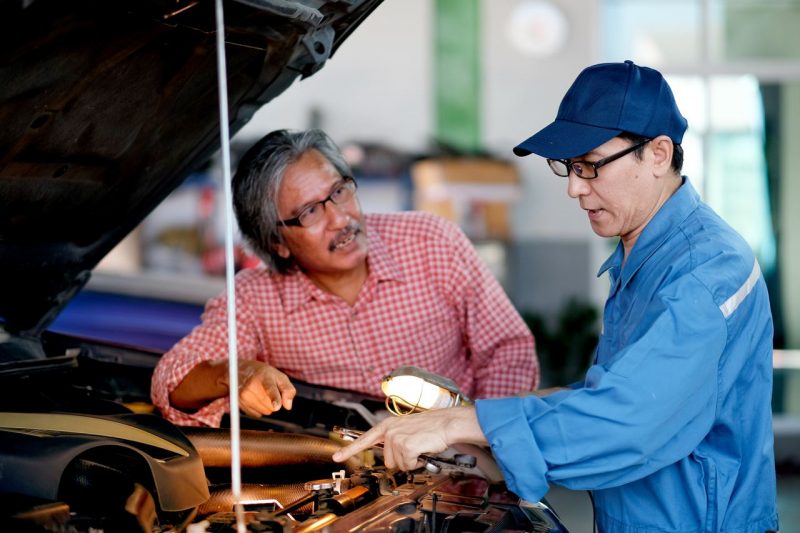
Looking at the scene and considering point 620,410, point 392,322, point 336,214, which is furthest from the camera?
point 392,322

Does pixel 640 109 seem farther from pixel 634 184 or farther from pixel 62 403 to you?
pixel 62 403

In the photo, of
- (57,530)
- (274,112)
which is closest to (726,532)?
(57,530)

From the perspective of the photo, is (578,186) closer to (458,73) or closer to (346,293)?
(346,293)

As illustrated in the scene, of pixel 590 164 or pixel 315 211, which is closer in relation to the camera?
pixel 590 164

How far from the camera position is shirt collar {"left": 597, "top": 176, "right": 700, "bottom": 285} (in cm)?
174

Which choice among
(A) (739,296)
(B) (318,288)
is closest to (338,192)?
(B) (318,288)

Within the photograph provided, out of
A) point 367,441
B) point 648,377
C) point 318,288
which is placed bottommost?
point 367,441

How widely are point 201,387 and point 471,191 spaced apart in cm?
454

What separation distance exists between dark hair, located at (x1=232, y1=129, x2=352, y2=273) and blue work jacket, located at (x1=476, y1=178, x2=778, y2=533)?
3.56 ft

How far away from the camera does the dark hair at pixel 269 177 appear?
2.56 metres

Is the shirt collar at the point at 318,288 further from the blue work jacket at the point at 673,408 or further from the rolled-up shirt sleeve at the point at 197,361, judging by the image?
the blue work jacket at the point at 673,408

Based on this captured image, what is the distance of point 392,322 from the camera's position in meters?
2.67

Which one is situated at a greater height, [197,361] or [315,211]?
[315,211]

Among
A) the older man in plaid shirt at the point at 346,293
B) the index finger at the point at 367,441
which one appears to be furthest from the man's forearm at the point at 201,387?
the index finger at the point at 367,441
